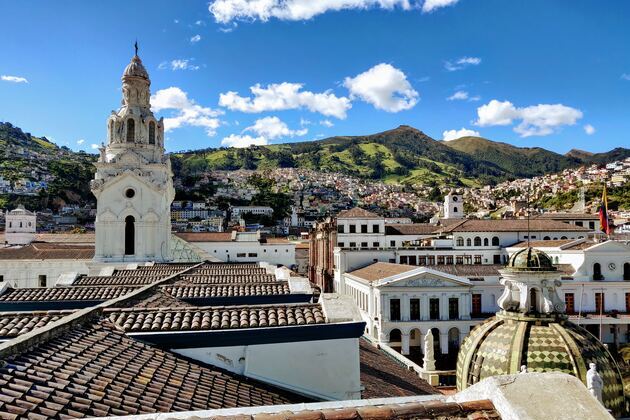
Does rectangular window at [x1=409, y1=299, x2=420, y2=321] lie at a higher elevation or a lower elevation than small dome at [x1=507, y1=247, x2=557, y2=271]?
lower

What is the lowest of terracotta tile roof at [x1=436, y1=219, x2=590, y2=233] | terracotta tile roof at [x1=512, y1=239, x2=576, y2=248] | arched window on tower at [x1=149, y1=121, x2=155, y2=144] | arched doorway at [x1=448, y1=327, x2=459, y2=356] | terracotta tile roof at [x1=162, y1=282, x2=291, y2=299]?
arched doorway at [x1=448, y1=327, x2=459, y2=356]

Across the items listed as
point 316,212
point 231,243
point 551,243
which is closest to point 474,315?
point 551,243

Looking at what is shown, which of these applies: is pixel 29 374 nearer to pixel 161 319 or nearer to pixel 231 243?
pixel 161 319

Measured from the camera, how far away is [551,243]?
1752 inches

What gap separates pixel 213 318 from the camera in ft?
23.4

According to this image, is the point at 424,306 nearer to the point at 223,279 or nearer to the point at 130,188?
the point at 130,188

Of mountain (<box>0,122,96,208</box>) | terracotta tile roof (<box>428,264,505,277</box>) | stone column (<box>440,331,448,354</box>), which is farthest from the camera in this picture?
mountain (<box>0,122,96,208</box>)

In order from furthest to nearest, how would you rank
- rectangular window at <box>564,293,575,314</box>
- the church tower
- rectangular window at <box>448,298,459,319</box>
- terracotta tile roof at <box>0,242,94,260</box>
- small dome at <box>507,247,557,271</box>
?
rectangular window at <box>564,293,575,314</box> < rectangular window at <box>448,298,459,319</box> < terracotta tile roof at <box>0,242,94,260</box> < the church tower < small dome at <box>507,247,557,271</box>

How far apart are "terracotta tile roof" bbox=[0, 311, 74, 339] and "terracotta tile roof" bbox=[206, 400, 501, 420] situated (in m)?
4.53

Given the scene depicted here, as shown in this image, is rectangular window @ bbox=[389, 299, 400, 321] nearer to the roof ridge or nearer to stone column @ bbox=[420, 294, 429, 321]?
stone column @ bbox=[420, 294, 429, 321]

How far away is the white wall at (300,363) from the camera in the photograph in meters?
6.53

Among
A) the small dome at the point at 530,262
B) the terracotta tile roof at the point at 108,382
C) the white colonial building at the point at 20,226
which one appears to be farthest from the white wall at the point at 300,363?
the white colonial building at the point at 20,226

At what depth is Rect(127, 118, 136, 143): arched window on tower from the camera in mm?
27450

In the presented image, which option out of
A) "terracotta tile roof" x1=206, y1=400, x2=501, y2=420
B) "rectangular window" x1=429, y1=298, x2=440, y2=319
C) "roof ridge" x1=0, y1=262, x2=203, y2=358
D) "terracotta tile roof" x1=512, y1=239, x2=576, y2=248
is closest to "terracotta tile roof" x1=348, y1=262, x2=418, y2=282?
"rectangular window" x1=429, y1=298, x2=440, y2=319
